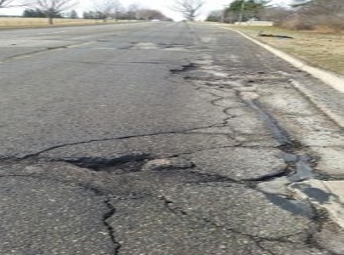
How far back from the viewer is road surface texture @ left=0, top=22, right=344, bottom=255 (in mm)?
2650

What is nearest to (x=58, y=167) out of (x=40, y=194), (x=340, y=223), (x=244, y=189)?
(x=40, y=194)

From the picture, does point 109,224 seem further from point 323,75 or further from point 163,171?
point 323,75

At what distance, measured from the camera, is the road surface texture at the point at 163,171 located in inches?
104

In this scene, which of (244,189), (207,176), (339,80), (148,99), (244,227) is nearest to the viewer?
(244,227)

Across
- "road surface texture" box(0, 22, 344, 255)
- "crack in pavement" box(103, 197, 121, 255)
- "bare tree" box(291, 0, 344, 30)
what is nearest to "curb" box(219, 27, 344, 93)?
"road surface texture" box(0, 22, 344, 255)

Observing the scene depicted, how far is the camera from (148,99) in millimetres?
6840

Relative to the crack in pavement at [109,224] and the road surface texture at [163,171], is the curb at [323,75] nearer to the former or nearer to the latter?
the road surface texture at [163,171]

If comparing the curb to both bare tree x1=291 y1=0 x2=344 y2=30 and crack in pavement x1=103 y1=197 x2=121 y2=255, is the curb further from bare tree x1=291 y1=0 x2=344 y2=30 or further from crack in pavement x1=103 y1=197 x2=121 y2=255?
bare tree x1=291 y1=0 x2=344 y2=30

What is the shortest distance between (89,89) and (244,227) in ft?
17.1

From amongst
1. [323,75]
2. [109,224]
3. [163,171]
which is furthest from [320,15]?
[109,224]

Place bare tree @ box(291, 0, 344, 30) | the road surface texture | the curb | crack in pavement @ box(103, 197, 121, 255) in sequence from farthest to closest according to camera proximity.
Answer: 1. bare tree @ box(291, 0, 344, 30)
2. the curb
3. the road surface texture
4. crack in pavement @ box(103, 197, 121, 255)

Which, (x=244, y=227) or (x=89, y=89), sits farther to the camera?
(x=89, y=89)

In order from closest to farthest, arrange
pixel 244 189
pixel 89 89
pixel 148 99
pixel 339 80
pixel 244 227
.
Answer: pixel 244 227
pixel 244 189
pixel 148 99
pixel 89 89
pixel 339 80

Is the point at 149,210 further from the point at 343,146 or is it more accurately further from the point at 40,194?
the point at 343,146
